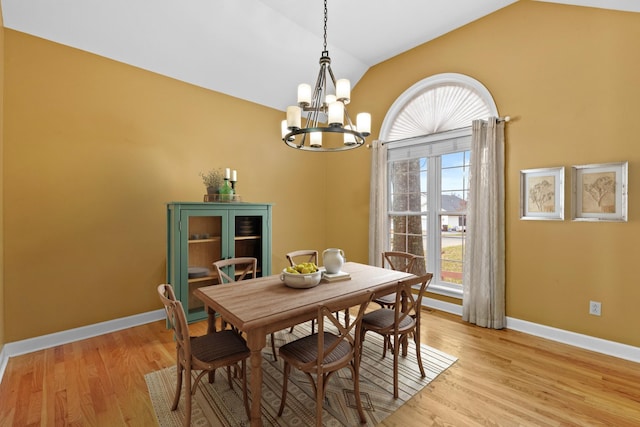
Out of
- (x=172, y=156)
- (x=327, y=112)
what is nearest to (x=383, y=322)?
(x=327, y=112)

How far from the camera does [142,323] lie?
3211 mm

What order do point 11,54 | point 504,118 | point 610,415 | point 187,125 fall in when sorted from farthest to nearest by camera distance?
point 187,125, point 504,118, point 11,54, point 610,415

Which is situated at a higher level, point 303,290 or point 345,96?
point 345,96

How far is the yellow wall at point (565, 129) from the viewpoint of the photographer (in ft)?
8.21

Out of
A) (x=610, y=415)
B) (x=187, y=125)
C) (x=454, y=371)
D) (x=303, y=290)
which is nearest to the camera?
(x=610, y=415)

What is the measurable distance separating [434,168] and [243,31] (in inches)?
115

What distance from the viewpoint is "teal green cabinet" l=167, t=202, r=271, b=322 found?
9.89 feet

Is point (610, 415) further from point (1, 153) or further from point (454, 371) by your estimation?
point (1, 153)

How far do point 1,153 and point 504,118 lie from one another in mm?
4852

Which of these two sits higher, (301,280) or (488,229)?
(488,229)

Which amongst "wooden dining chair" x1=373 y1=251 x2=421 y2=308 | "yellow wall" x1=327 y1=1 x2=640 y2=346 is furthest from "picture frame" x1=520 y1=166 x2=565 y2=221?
"wooden dining chair" x1=373 y1=251 x2=421 y2=308

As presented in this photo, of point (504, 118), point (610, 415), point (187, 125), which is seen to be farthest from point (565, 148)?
point (187, 125)

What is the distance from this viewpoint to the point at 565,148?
2.79 meters

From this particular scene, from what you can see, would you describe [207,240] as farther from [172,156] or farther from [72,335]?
[72,335]
